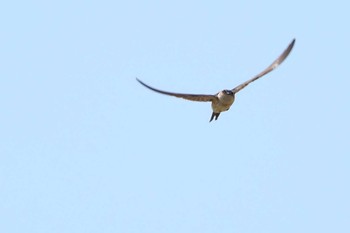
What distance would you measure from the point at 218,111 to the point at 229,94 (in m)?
1.15

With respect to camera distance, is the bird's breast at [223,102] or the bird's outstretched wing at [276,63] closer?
the bird's outstretched wing at [276,63]

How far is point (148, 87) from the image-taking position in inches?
3477

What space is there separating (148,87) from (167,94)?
1780 mm

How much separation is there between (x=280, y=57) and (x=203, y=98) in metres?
3.50

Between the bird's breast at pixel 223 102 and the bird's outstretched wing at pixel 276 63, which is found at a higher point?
the bird's outstretched wing at pixel 276 63

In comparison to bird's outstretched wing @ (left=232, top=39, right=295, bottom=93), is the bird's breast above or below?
below

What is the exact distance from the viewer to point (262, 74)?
8988cm

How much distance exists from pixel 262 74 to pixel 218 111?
8.47 ft

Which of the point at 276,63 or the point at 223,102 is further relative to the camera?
the point at 223,102

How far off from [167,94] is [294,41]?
5287 millimetres

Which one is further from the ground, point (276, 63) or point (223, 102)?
point (276, 63)

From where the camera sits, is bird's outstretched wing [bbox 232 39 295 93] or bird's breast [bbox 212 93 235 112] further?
bird's breast [bbox 212 93 235 112]

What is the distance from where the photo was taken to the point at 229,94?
9050 cm

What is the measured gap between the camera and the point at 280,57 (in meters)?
89.6
